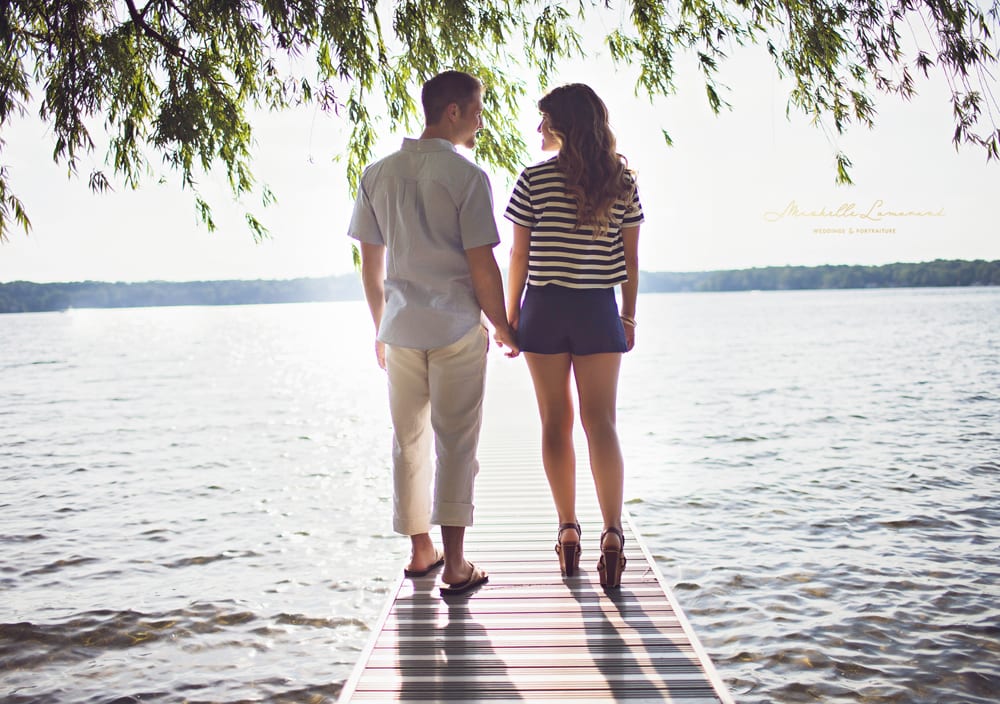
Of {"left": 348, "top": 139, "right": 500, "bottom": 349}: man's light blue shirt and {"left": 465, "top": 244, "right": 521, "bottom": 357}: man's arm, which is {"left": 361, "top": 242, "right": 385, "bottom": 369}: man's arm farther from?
{"left": 465, "top": 244, "right": 521, "bottom": 357}: man's arm

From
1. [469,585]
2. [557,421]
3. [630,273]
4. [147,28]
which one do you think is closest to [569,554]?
[469,585]

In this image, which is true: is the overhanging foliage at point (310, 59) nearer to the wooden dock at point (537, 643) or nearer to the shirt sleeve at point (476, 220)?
the shirt sleeve at point (476, 220)

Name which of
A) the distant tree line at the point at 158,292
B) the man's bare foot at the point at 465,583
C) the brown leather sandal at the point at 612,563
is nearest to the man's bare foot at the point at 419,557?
the man's bare foot at the point at 465,583

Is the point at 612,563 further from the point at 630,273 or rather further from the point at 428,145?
the point at 428,145

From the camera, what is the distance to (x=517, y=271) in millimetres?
2717

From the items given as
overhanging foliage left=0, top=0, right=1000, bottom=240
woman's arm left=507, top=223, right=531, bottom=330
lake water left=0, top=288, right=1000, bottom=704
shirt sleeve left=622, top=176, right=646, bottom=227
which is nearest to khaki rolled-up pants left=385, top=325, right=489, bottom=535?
woman's arm left=507, top=223, right=531, bottom=330

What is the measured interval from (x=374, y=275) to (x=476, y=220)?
447 mm

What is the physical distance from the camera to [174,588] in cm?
488

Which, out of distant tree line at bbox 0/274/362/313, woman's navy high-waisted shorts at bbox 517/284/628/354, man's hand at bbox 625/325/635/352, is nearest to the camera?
woman's navy high-waisted shorts at bbox 517/284/628/354

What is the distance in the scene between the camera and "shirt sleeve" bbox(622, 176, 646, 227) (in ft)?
8.84

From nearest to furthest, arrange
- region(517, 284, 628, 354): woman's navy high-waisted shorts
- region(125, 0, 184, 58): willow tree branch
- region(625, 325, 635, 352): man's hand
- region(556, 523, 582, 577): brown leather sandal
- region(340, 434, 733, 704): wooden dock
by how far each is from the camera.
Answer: region(340, 434, 733, 704): wooden dock
region(517, 284, 628, 354): woman's navy high-waisted shorts
region(625, 325, 635, 352): man's hand
region(556, 523, 582, 577): brown leather sandal
region(125, 0, 184, 58): willow tree branch

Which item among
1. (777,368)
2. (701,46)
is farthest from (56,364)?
(701,46)

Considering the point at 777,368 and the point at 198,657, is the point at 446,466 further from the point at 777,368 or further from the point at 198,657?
the point at 777,368

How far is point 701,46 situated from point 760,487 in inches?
189
